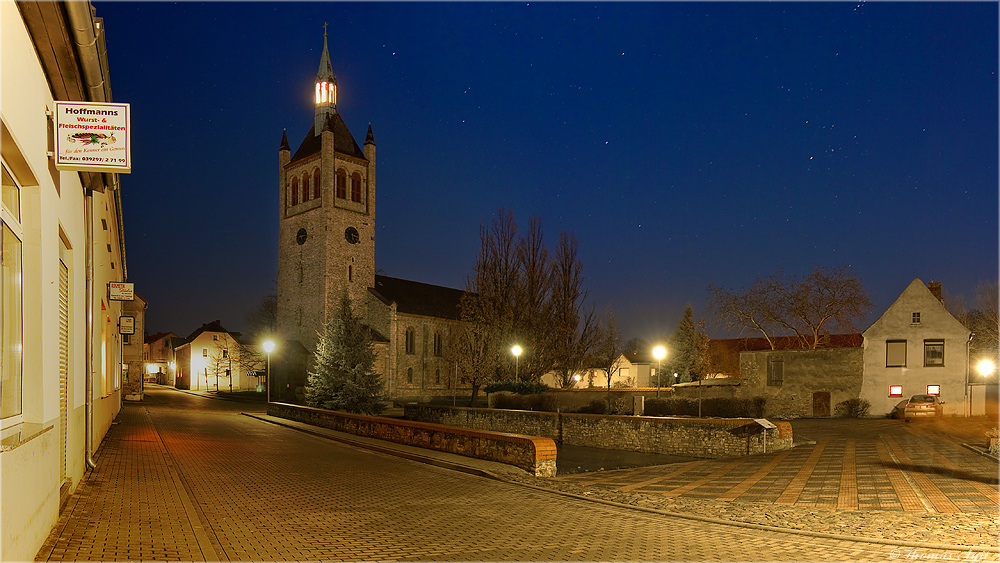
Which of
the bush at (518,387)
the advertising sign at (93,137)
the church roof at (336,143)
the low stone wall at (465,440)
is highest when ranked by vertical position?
the church roof at (336,143)

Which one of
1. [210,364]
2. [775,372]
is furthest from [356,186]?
[775,372]

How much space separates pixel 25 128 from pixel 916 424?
31.2 metres

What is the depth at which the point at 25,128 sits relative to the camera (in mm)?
5680

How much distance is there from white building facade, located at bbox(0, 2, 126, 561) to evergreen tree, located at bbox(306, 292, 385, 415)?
974 inches

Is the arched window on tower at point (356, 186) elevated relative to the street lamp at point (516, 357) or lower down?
elevated

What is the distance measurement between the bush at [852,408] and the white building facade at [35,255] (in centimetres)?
3265

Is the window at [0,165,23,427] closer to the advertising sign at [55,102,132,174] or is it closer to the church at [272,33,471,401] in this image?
the advertising sign at [55,102,132,174]

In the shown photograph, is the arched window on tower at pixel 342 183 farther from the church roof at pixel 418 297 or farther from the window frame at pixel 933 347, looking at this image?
the window frame at pixel 933 347

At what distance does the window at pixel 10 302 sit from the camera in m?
5.30

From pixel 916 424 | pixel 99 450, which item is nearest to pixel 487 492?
pixel 99 450

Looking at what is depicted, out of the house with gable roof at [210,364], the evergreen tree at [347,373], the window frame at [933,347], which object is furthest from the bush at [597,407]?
the house with gable roof at [210,364]

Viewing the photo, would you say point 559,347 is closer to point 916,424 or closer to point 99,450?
point 916,424

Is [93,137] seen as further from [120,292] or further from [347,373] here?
[347,373]

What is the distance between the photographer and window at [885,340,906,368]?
32438mm
